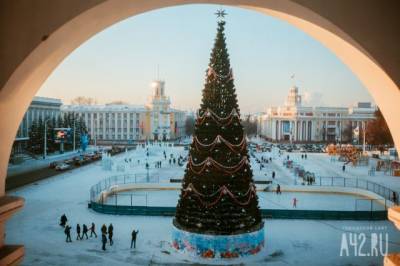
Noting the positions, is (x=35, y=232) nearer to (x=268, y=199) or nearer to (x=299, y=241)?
(x=299, y=241)

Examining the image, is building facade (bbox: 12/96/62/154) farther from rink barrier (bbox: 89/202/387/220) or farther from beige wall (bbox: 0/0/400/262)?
beige wall (bbox: 0/0/400/262)

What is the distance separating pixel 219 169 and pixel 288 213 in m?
6.72

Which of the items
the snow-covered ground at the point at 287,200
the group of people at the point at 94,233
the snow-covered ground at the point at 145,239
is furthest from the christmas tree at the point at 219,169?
the snow-covered ground at the point at 287,200

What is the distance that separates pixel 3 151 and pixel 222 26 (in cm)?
1103

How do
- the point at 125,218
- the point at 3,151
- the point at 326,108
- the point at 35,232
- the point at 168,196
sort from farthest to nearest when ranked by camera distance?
1. the point at 326,108
2. the point at 168,196
3. the point at 125,218
4. the point at 35,232
5. the point at 3,151

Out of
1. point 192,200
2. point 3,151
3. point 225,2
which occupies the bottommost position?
point 192,200

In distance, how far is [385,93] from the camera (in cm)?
219

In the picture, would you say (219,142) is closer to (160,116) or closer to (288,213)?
(288,213)

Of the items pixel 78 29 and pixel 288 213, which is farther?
pixel 288 213

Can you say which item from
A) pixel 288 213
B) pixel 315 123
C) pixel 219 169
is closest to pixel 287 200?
pixel 288 213

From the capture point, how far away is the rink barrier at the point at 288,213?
1667cm

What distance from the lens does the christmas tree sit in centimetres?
1176

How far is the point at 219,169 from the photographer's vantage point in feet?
38.7

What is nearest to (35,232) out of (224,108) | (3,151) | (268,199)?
(224,108)
